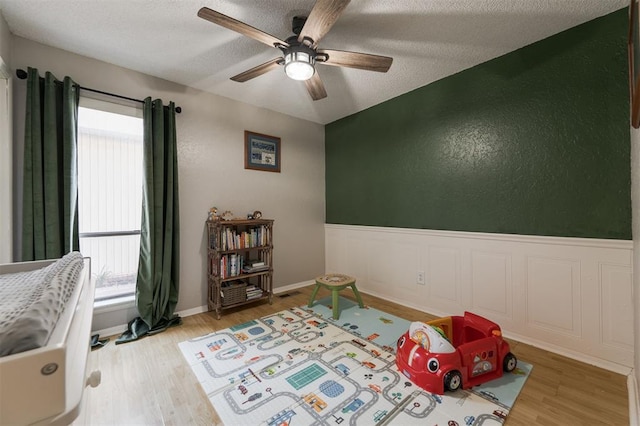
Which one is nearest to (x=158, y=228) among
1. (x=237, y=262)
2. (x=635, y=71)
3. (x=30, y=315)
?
(x=237, y=262)

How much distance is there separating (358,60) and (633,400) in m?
2.68

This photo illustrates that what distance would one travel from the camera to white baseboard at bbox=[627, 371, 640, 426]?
4.58 ft

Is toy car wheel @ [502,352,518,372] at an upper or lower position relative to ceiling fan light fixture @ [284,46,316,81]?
lower

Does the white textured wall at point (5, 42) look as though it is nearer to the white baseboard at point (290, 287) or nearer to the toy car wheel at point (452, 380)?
the white baseboard at point (290, 287)

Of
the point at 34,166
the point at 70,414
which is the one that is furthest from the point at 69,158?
the point at 70,414

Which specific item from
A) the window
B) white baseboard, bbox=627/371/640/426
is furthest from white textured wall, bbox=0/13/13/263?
white baseboard, bbox=627/371/640/426

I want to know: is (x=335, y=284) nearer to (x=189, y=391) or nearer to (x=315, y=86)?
(x=189, y=391)

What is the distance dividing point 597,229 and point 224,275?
319 centimetres

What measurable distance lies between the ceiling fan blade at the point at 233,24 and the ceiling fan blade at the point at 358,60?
331 mm

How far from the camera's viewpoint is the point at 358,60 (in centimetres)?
186

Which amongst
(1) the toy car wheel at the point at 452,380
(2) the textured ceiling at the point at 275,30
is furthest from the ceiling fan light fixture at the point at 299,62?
(1) the toy car wheel at the point at 452,380

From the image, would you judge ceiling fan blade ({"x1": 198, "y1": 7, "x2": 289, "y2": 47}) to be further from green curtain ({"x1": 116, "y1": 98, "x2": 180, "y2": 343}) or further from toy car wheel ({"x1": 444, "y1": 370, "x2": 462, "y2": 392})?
toy car wheel ({"x1": 444, "y1": 370, "x2": 462, "y2": 392})

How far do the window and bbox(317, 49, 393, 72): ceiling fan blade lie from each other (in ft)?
6.32

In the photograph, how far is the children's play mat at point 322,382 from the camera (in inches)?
58.0
